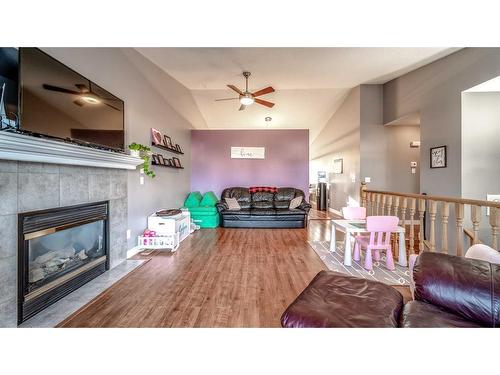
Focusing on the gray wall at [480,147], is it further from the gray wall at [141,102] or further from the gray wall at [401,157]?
the gray wall at [141,102]

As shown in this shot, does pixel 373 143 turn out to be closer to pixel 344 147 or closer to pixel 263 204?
pixel 344 147

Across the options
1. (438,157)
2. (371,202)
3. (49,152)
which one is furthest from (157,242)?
(438,157)

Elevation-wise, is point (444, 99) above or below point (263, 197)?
above

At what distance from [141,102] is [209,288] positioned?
302cm

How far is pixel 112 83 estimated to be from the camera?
2730 mm

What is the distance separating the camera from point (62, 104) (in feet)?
6.17

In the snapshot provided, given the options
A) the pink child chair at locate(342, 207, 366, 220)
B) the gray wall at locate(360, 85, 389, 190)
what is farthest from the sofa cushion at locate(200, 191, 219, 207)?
the gray wall at locate(360, 85, 389, 190)

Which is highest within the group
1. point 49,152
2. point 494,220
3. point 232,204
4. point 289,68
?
point 289,68

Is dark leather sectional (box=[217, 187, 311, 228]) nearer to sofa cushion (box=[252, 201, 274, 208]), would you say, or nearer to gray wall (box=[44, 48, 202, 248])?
sofa cushion (box=[252, 201, 274, 208])

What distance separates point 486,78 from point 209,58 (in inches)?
165

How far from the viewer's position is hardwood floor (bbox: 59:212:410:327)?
5.65 feet

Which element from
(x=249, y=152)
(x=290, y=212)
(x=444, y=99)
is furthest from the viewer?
(x=249, y=152)

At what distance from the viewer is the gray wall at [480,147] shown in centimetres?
338

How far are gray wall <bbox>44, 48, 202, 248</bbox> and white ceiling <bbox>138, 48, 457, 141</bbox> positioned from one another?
299 millimetres
